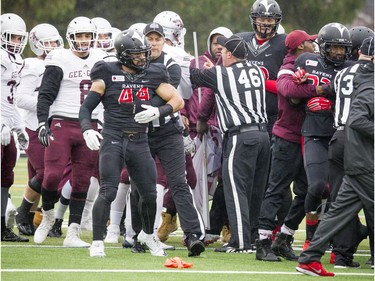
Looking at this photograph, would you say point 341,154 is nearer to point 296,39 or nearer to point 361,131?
point 361,131

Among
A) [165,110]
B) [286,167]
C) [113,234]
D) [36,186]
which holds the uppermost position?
[165,110]

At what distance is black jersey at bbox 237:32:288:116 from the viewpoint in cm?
1149

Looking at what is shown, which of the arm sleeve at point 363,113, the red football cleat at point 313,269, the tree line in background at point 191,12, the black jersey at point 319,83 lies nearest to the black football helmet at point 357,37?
the black jersey at point 319,83

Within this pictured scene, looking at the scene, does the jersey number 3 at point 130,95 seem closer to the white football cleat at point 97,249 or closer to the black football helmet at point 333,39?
the white football cleat at point 97,249

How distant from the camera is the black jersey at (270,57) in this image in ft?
37.7

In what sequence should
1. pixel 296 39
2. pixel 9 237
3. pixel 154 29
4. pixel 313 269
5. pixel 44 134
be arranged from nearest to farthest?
pixel 313 269, pixel 44 134, pixel 296 39, pixel 154 29, pixel 9 237

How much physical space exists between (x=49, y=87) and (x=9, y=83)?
0.45 m

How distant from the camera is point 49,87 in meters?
11.1

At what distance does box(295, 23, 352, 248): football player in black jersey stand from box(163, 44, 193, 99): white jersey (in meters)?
1.33

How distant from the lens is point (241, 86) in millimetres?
10719

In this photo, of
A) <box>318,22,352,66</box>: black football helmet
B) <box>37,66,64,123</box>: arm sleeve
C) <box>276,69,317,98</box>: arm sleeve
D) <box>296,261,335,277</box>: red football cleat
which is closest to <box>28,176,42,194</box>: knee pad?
<box>37,66,64,123</box>: arm sleeve

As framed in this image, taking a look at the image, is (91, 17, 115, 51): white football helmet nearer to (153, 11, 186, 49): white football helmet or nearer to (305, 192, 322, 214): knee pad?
(153, 11, 186, 49): white football helmet

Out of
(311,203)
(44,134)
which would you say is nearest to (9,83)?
(44,134)

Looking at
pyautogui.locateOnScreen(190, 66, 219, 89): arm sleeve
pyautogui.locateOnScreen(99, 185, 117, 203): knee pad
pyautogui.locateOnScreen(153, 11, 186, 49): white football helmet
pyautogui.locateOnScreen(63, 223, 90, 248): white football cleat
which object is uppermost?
pyautogui.locateOnScreen(153, 11, 186, 49): white football helmet
